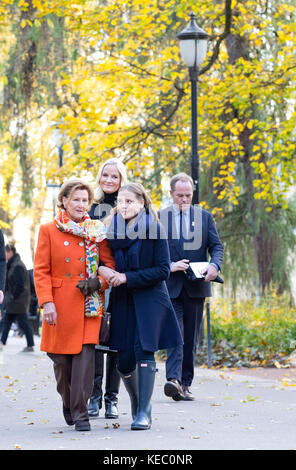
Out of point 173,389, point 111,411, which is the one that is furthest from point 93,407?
point 173,389

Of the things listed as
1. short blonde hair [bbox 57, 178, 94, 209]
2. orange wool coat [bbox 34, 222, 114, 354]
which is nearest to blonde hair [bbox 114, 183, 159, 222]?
short blonde hair [bbox 57, 178, 94, 209]

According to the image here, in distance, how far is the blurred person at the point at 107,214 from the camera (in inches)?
337

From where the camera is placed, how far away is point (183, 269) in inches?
388

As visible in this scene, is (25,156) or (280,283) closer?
(280,283)

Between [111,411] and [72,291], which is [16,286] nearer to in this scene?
[111,411]

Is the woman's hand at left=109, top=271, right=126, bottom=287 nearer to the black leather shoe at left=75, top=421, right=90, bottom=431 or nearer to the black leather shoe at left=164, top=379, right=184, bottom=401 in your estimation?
the black leather shoe at left=75, top=421, right=90, bottom=431

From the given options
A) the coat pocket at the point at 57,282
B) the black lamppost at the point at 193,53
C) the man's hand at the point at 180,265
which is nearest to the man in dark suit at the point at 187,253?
the man's hand at the point at 180,265

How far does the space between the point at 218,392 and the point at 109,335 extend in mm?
3393

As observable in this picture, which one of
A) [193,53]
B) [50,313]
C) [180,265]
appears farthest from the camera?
[193,53]

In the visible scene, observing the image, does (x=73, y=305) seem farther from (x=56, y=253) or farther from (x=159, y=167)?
(x=159, y=167)

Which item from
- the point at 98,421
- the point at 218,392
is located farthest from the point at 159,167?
the point at 98,421

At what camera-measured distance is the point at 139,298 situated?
7664mm

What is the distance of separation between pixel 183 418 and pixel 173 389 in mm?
1051

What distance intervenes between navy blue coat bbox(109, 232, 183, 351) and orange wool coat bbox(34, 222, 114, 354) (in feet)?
0.54
